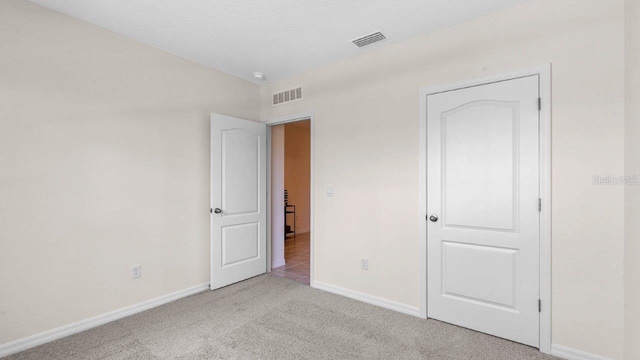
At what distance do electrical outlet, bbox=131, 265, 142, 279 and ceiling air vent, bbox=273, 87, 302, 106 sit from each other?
2.48m

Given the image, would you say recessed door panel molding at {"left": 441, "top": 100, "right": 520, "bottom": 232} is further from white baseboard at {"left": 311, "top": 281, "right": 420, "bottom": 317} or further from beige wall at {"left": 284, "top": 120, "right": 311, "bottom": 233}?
beige wall at {"left": 284, "top": 120, "right": 311, "bottom": 233}

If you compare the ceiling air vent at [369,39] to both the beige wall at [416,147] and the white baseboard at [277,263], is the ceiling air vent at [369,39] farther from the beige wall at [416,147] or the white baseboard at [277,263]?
the white baseboard at [277,263]

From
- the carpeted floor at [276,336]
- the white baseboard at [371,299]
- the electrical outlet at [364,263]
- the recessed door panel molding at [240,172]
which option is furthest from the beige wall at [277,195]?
the electrical outlet at [364,263]

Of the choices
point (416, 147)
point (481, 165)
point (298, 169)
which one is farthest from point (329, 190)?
point (298, 169)

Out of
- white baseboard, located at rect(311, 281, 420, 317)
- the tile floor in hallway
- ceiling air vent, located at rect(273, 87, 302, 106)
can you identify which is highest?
ceiling air vent, located at rect(273, 87, 302, 106)

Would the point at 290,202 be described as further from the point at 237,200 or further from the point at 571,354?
the point at 571,354

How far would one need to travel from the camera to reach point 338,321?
2611mm

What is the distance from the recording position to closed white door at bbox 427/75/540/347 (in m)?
2.19

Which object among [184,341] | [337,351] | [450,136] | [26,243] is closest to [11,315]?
[26,243]

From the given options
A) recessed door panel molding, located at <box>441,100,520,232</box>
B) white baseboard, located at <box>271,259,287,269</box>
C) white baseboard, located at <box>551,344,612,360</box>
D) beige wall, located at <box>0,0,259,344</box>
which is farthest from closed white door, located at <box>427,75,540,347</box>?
beige wall, located at <box>0,0,259,344</box>

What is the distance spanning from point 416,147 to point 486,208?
2.61 feet

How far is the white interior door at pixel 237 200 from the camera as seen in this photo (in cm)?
338

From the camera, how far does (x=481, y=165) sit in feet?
7.83

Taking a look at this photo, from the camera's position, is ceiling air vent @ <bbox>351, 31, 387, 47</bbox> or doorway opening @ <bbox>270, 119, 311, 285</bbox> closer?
ceiling air vent @ <bbox>351, 31, 387, 47</bbox>
